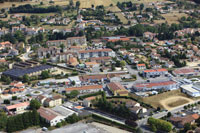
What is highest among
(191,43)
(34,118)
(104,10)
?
(104,10)

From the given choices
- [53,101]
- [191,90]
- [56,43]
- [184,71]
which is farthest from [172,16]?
[53,101]

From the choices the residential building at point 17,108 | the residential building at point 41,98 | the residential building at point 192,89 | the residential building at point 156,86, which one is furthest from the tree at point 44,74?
the residential building at point 192,89

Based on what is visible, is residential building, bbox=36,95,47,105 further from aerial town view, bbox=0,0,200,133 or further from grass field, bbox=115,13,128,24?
grass field, bbox=115,13,128,24

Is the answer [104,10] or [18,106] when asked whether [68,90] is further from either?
[104,10]

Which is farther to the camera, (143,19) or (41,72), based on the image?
(143,19)

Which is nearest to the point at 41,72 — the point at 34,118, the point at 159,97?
the point at 34,118

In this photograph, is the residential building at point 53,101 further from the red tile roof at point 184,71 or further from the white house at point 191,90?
the red tile roof at point 184,71
